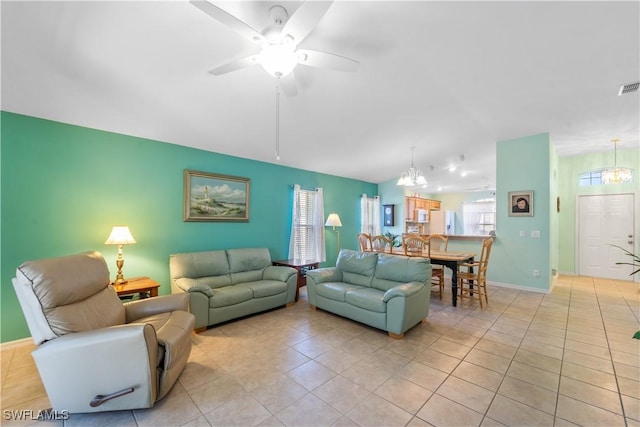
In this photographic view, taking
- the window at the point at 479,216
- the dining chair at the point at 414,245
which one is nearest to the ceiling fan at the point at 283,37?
the dining chair at the point at 414,245

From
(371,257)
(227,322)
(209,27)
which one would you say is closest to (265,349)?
(227,322)

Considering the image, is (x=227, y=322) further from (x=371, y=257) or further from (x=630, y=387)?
(x=630, y=387)

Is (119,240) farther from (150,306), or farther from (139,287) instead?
(150,306)

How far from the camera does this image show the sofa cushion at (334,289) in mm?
3498

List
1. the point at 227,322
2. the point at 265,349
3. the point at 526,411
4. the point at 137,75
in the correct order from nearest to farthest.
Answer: the point at 526,411, the point at 137,75, the point at 265,349, the point at 227,322

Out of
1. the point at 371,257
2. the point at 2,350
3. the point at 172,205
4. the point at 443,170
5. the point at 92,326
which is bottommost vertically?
the point at 2,350

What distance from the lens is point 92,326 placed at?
2.03 m

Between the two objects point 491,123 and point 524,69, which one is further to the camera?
point 491,123

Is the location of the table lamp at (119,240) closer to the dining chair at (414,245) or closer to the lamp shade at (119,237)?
the lamp shade at (119,237)

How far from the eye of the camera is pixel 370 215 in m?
7.61

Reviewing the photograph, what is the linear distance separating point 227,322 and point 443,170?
21.0ft

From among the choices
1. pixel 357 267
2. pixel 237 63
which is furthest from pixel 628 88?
pixel 237 63

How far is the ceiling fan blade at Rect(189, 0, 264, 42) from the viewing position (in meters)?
1.38

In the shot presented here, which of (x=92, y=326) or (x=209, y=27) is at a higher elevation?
(x=209, y=27)
